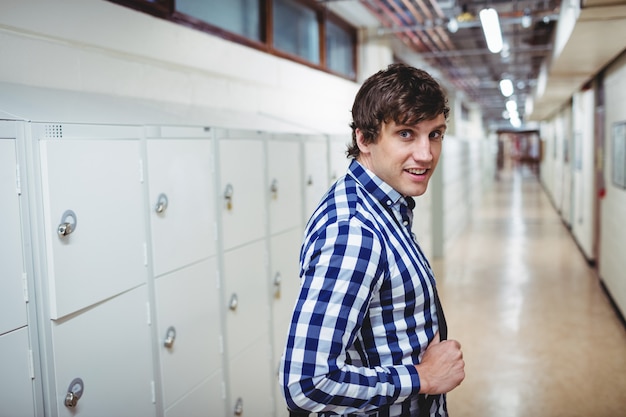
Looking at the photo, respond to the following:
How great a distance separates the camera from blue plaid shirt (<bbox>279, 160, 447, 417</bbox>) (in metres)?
0.97

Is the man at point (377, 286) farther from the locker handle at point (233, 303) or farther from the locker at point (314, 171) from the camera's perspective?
the locker at point (314, 171)

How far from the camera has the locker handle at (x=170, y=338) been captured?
80.3 inches

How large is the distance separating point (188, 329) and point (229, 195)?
623mm

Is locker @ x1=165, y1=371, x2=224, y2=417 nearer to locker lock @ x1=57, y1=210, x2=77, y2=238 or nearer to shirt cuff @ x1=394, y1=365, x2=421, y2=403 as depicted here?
locker lock @ x1=57, y1=210, x2=77, y2=238

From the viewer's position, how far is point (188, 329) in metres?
2.17

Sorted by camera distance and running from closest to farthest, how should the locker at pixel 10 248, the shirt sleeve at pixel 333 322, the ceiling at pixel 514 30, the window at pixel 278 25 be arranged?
the shirt sleeve at pixel 333 322 → the locker at pixel 10 248 → the window at pixel 278 25 → the ceiling at pixel 514 30

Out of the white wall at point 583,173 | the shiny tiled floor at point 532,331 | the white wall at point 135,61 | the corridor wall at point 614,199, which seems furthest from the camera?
the white wall at point 583,173

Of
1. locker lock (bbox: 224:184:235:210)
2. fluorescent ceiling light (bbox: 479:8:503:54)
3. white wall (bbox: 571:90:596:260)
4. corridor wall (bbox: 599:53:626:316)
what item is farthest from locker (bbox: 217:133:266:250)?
white wall (bbox: 571:90:596:260)

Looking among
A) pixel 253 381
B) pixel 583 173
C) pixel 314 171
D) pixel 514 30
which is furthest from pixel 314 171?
pixel 583 173

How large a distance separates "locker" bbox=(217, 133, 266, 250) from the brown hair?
1.35 m

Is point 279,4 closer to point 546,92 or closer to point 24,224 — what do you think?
point 24,224

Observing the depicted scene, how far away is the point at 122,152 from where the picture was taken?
71.3 inches

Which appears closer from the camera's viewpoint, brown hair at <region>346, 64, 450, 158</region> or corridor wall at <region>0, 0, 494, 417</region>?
brown hair at <region>346, 64, 450, 158</region>

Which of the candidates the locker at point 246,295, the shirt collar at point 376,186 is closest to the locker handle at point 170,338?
the locker at point 246,295
